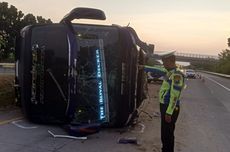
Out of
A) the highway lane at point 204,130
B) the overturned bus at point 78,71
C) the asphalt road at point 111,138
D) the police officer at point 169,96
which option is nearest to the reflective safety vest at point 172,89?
the police officer at point 169,96

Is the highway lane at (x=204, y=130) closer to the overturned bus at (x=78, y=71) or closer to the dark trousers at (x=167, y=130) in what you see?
the dark trousers at (x=167, y=130)

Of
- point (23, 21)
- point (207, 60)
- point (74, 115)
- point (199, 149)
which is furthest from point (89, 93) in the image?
point (207, 60)

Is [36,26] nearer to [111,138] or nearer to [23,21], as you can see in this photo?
[111,138]

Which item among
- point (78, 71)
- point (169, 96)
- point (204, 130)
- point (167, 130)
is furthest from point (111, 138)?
point (204, 130)

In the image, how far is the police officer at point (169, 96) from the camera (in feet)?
26.0

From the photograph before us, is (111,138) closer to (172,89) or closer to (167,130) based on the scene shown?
(167,130)

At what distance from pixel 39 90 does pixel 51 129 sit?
844 mm

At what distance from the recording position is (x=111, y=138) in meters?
10.2

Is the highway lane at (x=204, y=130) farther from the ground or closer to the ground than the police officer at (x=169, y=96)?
closer to the ground

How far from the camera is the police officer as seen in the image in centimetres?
793

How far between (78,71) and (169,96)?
3037 millimetres

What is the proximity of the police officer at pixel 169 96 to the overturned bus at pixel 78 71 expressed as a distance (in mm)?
2642

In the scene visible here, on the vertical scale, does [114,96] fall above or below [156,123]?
above

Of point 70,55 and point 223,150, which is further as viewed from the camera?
point 70,55
